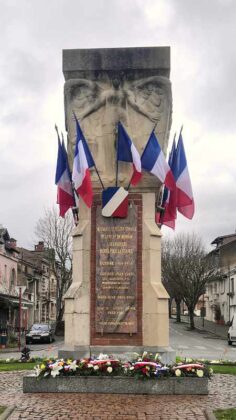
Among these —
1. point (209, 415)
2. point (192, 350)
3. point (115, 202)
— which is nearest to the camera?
point (209, 415)

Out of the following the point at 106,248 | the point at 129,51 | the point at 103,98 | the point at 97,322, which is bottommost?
the point at 97,322

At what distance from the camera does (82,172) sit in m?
12.9

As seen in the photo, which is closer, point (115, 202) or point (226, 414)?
point (226, 414)

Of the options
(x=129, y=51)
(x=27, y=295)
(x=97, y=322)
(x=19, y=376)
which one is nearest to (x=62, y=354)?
(x=97, y=322)

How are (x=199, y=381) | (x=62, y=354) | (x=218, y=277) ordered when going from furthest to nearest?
(x=218, y=277), (x=62, y=354), (x=199, y=381)

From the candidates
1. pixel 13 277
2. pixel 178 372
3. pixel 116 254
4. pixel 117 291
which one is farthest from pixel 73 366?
pixel 13 277

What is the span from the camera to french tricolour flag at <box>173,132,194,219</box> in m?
14.1

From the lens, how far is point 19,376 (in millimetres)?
14727

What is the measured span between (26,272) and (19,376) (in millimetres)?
Result: 54065

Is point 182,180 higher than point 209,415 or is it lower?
higher

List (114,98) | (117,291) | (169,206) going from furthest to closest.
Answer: (169,206), (114,98), (117,291)

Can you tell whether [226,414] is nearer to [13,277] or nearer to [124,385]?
[124,385]

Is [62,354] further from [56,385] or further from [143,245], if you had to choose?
[143,245]

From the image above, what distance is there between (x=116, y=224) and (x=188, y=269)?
49.2 m
